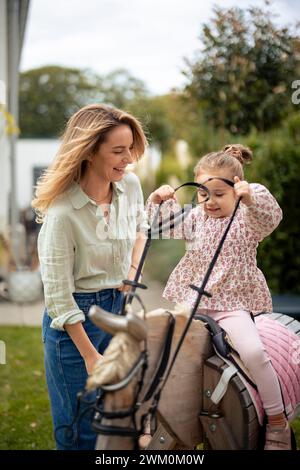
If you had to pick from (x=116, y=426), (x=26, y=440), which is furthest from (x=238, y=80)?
(x=116, y=426)

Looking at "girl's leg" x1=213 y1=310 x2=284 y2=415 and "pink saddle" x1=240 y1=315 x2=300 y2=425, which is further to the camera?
"pink saddle" x1=240 y1=315 x2=300 y2=425

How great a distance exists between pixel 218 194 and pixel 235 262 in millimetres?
306

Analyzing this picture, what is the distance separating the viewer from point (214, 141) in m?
7.88

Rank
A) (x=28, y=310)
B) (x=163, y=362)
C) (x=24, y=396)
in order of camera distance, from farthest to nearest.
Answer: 1. (x=28, y=310)
2. (x=24, y=396)
3. (x=163, y=362)

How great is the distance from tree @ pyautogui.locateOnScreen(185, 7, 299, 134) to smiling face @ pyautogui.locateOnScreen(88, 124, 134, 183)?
3027 mm

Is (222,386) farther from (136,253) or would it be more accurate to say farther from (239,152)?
(239,152)

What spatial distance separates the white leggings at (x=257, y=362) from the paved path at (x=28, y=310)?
4907 millimetres

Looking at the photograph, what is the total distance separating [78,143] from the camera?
2279mm

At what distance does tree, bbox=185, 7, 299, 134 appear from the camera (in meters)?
5.22

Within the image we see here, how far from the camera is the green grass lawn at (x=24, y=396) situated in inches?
157

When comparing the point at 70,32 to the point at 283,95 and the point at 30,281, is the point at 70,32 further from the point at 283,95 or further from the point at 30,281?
the point at 283,95

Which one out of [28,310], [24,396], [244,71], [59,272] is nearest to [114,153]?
[59,272]

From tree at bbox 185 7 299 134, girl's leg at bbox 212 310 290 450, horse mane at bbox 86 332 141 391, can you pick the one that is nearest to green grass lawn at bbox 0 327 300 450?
girl's leg at bbox 212 310 290 450

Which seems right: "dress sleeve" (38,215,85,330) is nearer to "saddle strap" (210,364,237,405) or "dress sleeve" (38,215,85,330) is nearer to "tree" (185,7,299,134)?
"saddle strap" (210,364,237,405)
